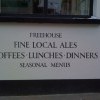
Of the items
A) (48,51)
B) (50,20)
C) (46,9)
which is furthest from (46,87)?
(46,9)

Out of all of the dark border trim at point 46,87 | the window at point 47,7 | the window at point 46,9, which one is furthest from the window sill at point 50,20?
the dark border trim at point 46,87

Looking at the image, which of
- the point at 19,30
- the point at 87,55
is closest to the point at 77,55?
the point at 87,55

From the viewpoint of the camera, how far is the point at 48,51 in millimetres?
6875

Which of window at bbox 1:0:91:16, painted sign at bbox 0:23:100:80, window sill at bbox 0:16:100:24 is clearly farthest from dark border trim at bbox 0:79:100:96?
window at bbox 1:0:91:16

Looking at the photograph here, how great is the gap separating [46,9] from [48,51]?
2.72 ft

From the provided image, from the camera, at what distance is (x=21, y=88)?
692cm

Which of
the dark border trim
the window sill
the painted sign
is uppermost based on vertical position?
the window sill

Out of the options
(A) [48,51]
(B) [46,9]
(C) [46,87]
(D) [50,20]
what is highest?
(B) [46,9]

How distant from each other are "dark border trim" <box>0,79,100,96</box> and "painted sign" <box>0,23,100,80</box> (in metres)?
0.10

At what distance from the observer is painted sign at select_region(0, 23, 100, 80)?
6.78m

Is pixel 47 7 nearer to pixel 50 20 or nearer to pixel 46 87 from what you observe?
pixel 50 20

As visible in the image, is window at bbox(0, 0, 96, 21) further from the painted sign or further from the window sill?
the painted sign

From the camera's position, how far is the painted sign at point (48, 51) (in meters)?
6.78

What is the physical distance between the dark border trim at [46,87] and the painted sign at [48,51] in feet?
0.33
